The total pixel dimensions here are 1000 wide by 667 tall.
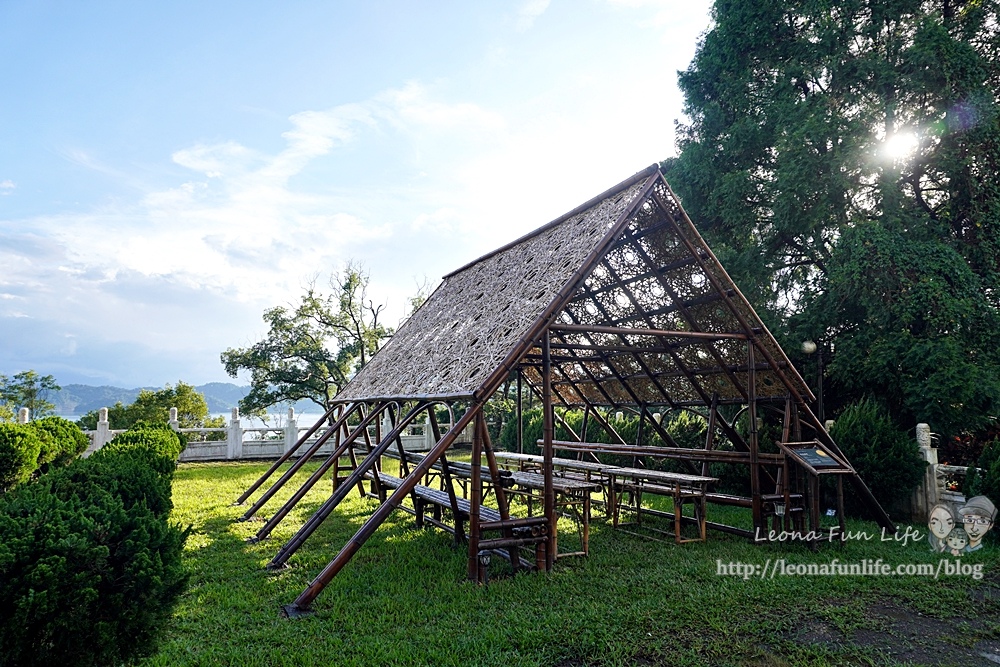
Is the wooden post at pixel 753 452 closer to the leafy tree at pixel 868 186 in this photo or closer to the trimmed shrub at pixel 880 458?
the trimmed shrub at pixel 880 458

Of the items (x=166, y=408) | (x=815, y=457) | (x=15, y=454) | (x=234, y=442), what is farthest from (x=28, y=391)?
(x=815, y=457)

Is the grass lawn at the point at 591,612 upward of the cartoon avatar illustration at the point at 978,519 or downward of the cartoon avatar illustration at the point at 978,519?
downward

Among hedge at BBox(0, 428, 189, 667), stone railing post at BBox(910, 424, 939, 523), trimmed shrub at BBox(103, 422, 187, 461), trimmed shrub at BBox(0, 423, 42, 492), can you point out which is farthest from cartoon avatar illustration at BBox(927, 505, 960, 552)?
trimmed shrub at BBox(0, 423, 42, 492)

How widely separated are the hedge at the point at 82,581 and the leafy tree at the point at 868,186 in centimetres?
1166

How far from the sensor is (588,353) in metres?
11.5

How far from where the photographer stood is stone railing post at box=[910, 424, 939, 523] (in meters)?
9.44

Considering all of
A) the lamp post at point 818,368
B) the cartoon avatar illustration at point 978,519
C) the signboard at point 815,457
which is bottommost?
the cartoon avatar illustration at point 978,519

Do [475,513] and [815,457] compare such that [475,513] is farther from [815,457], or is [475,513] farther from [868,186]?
[868,186]

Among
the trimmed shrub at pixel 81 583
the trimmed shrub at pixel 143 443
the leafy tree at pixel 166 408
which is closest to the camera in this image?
the trimmed shrub at pixel 81 583

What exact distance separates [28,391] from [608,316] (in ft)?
144

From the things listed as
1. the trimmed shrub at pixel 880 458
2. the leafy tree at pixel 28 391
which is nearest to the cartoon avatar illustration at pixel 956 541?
the trimmed shrub at pixel 880 458

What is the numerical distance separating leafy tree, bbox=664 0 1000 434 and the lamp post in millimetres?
215

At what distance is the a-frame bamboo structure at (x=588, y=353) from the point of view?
6.53m

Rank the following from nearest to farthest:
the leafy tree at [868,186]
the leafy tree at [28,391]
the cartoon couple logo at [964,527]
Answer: the cartoon couple logo at [964,527]
the leafy tree at [868,186]
the leafy tree at [28,391]
